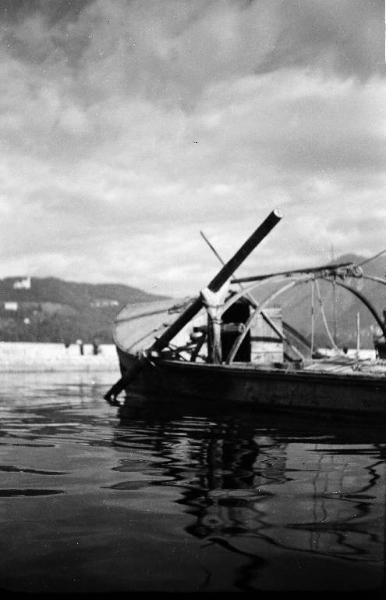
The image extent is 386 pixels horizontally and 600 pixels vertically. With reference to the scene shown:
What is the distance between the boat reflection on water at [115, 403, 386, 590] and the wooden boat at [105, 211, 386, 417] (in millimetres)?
1494

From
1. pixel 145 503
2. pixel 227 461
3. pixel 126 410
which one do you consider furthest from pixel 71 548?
pixel 126 410

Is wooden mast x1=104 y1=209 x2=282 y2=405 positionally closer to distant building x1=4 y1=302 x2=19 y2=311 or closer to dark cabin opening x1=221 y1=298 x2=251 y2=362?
dark cabin opening x1=221 y1=298 x2=251 y2=362

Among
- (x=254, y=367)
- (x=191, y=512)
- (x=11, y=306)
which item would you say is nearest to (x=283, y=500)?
(x=191, y=512)

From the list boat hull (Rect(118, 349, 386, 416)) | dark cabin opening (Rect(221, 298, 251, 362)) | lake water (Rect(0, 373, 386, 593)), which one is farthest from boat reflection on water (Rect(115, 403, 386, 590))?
dark cabin opening (Rect(221, 298, 251, 362))

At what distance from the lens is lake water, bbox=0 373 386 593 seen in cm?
420

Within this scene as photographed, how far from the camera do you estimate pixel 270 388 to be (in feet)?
50.3

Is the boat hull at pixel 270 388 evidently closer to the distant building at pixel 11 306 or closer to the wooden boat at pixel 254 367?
the wooden boat at pixel 254 367

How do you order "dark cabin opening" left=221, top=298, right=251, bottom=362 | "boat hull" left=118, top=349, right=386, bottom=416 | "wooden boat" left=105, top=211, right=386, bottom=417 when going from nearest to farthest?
"boat hull" left=118, top=349, right=386, bottom=416 → "wooden boat" left=105, top=211, right=386, bottom=417 → "dark cabin opening" left=221, top=298, right=251, bottom=362

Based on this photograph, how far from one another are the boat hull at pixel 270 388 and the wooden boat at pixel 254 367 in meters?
0.02

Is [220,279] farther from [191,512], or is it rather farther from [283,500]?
[191,512]

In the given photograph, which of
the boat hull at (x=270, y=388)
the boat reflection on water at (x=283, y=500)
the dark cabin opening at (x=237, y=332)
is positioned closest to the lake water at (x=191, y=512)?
the boat reflection on water at (x=283, y=500)

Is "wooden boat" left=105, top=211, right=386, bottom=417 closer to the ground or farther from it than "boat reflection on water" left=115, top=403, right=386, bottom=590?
farther from it

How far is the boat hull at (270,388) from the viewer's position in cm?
1358

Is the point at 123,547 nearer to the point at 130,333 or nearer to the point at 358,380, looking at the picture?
the point at 358,380
